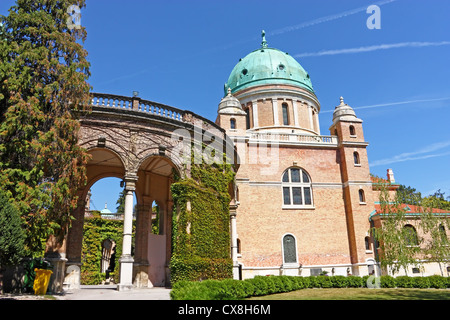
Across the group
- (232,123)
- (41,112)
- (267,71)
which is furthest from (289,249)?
(41,112)

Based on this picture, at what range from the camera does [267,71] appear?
37.6m

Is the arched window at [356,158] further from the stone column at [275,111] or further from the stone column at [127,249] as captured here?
the stone column at [127,249]

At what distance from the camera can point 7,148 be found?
12.5m

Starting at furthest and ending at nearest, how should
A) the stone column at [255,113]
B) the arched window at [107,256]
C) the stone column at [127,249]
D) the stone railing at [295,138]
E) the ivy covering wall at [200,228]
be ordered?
1. the stone column at [255,113]
2. the arched window at [107,256]
3. the stone railing at [295,138]
4. the ivy covering wall at [200,228]
5. the stone column at [127,249]

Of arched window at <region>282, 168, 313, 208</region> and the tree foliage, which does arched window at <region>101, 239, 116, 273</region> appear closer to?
arched window at <region>282, 168, 313, 208</region>

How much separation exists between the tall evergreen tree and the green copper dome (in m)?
24.8

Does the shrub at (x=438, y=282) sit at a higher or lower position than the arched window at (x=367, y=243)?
lower

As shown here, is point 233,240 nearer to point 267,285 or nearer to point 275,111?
point 267,285

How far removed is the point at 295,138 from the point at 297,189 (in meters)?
4.72

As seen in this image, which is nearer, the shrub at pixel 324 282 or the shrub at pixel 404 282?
Result: the shrub at pixel 404 282

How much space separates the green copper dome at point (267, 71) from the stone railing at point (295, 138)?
26.1ft

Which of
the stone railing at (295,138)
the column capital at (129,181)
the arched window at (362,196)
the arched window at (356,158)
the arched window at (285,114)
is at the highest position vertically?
the arched window at (285,114)

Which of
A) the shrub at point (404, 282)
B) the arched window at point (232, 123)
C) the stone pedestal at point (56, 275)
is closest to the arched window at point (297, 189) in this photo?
the arched window at point (232, 123)

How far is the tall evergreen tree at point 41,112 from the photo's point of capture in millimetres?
12227
